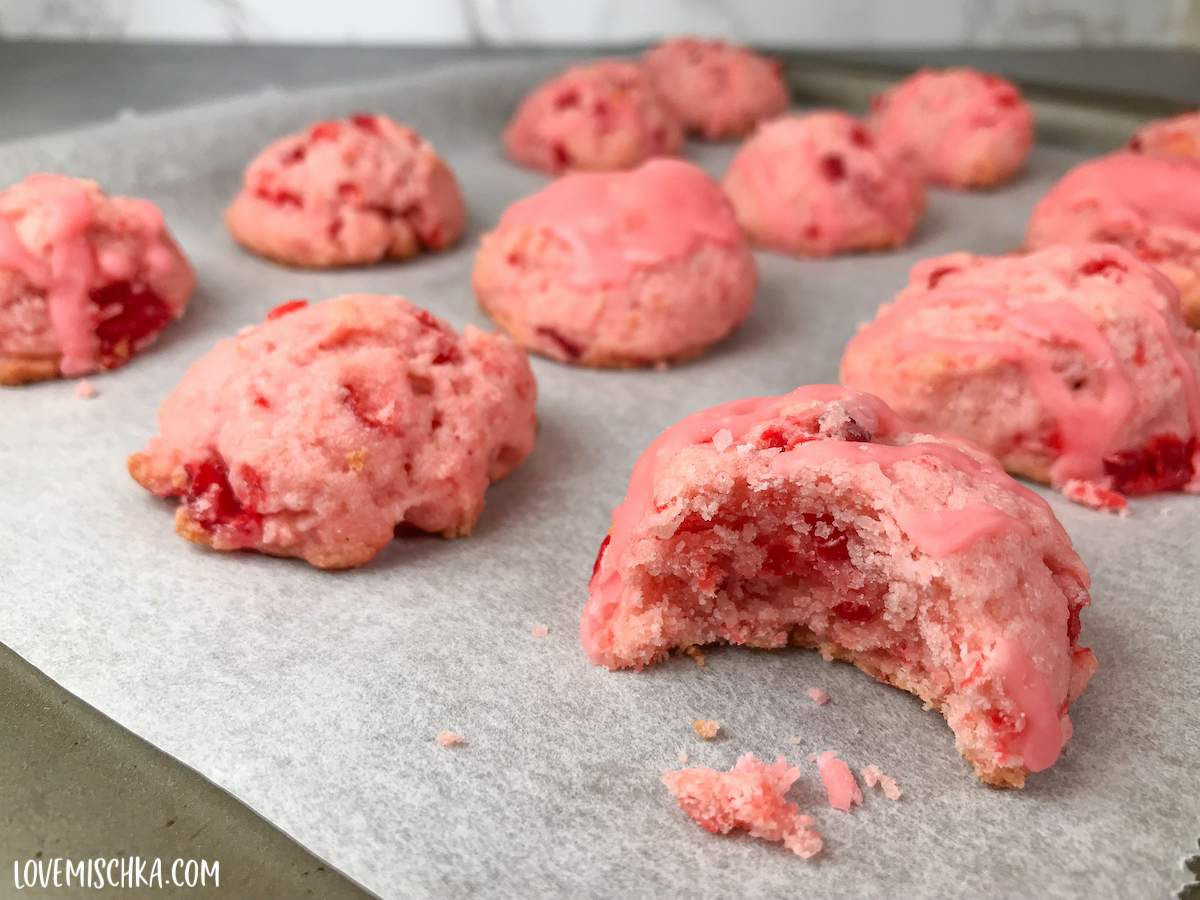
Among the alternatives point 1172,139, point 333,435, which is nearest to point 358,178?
point 333,435

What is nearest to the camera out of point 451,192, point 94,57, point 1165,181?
point 1165,181

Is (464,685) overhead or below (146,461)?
below

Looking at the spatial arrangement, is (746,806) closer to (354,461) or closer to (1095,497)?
(354,461)

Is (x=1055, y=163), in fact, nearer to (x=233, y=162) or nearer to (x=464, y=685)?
(x=233, y=162)

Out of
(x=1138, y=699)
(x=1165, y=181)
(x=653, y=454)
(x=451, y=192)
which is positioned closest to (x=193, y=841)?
(x=653, y=454)

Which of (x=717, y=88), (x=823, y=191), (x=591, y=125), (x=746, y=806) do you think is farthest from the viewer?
(x=717, y=88)

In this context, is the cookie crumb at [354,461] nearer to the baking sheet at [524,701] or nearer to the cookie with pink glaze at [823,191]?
the baking sheet at [524,701]
